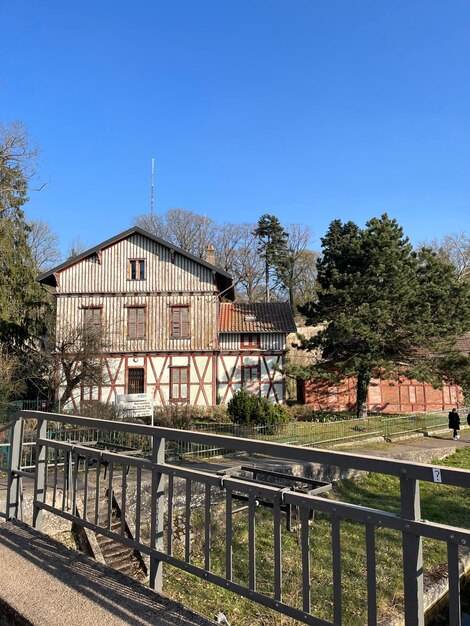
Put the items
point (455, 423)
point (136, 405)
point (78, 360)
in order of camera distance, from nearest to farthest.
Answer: point (136, 405)
point (78, 360)
point (455, 423)

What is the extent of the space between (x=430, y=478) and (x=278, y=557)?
3.34ft

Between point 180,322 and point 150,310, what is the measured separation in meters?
1.67

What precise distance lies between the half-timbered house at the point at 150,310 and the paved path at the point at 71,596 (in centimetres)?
2006

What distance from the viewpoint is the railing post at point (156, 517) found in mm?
2949

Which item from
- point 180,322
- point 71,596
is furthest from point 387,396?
point 71,596

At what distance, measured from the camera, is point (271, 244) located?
45406 millimetres

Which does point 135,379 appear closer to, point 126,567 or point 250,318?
point 250,318

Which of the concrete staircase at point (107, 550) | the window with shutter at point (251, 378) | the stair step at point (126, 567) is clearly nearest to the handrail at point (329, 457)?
the concrete staircase at point (107, 550)

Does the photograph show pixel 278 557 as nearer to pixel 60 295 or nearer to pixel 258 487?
pixel 258 487

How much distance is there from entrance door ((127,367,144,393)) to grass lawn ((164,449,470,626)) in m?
14.3

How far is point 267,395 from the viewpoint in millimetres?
24641

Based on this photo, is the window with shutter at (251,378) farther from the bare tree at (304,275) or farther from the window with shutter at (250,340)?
the bare tree at (304,275)

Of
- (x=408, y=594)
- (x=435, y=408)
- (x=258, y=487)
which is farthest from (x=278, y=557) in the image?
(x=435, y=408)

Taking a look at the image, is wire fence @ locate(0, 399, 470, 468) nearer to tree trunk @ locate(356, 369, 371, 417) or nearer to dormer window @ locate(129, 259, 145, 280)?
tree trunk @ locate(356, 369, 371, 417)
